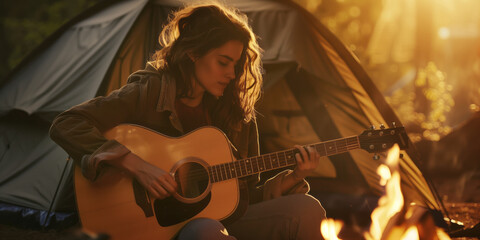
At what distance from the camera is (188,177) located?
2365 mm

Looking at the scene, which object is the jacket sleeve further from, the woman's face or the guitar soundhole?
the woman's face

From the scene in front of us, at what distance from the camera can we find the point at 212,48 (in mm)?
2539

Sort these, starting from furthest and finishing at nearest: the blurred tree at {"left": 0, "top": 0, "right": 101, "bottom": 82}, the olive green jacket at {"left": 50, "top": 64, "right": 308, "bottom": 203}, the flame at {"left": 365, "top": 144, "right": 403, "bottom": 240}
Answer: the blurred tree at {"left": 0, "top": 0, "right": 101, "bottom": 82} → the flame at {"left": 365, "top": 144, "right": 403, "bottom": 240} → the olive green jacket at {"left": 50, "top": 64, "right": 308, "bottom": 203}

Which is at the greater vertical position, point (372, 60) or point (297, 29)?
point (297, 29)

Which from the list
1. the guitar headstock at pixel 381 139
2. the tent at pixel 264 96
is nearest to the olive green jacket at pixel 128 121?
the guitar headstock at pixel 381 139

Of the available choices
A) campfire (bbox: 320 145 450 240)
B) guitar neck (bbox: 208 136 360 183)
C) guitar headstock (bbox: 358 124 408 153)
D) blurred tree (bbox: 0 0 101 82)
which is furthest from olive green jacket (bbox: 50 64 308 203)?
blurred tree (bbox: 0 0 101 82)

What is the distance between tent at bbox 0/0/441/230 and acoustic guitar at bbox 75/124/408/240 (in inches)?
53.5

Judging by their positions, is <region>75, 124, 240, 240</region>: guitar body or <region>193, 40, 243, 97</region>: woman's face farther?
<region>193, 40, 243, 97</region>: woman's face

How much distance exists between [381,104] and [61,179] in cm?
247

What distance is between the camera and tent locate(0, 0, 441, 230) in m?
3.81

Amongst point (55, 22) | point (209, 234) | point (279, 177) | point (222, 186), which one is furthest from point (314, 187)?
point (55, 22)

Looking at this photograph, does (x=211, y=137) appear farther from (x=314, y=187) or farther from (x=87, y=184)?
(x=314, y=187)

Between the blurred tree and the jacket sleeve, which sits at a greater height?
the jacket sleeve

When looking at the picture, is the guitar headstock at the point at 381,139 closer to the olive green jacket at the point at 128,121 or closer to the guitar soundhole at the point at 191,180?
the olive green jacket at the point at 128,121
